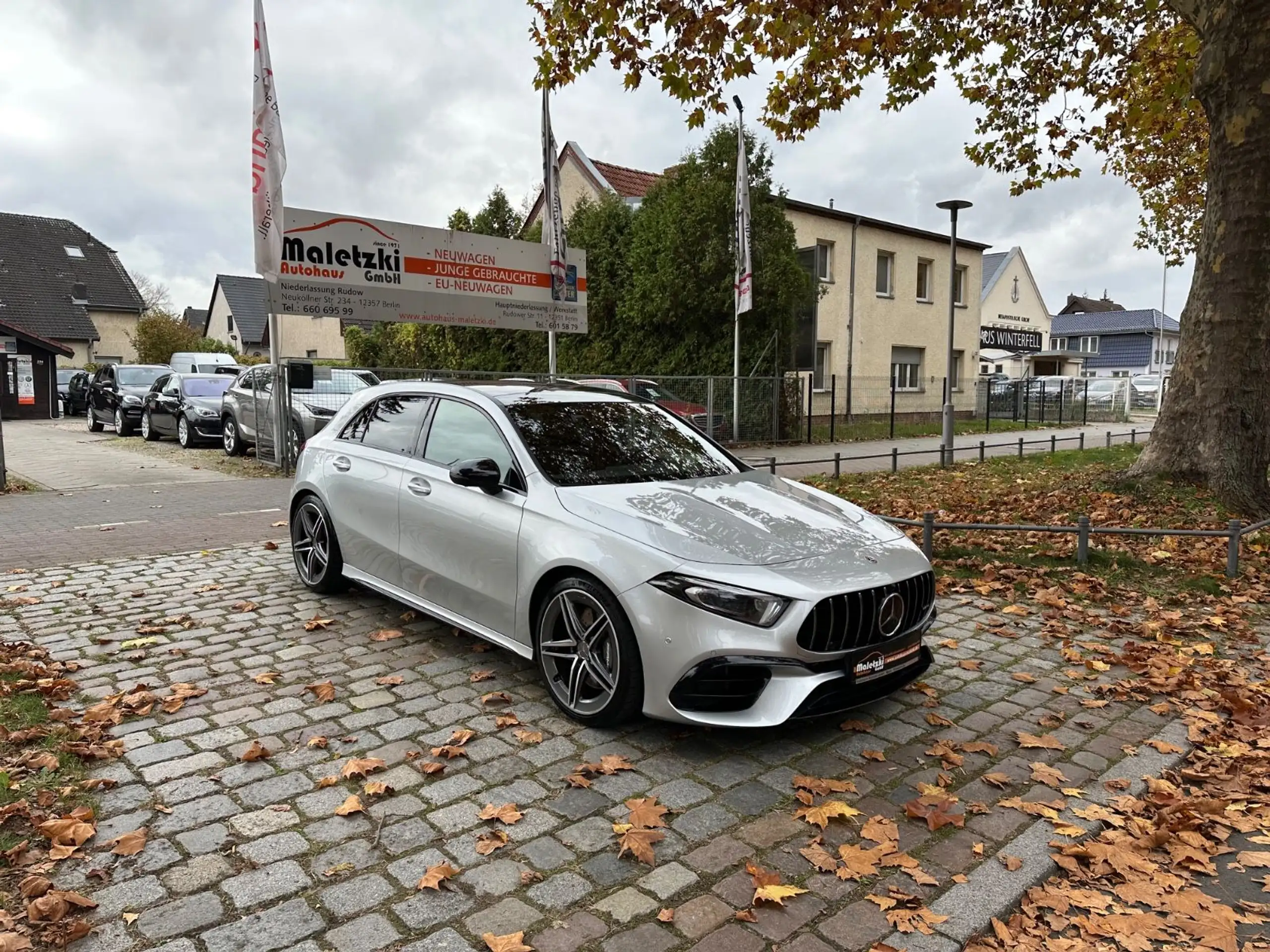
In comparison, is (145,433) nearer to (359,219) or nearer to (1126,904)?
(359,219)

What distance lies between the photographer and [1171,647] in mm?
5418

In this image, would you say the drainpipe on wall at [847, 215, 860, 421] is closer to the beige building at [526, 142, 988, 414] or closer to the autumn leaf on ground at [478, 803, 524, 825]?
the beige building at [526, 142, 988, 414]

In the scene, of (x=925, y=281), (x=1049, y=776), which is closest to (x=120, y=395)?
(x=1049, y=776)

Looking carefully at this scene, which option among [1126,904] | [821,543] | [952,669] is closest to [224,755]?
[821,543]

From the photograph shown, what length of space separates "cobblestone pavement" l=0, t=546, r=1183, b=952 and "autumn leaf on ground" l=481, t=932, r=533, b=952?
4 centimetres

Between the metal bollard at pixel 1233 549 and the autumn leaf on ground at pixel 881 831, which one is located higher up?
the metal bollard at pixel 1233 549

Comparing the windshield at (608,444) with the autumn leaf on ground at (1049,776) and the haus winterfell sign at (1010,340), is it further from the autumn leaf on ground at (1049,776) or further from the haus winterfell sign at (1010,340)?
the haus winterfell sign at (1010,340)

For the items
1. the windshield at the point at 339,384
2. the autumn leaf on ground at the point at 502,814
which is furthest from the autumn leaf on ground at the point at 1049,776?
the windshield at the point at 339,384

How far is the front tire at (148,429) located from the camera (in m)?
20.0

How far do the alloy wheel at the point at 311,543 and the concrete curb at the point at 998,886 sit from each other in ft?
15.2

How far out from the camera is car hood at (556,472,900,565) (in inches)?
153

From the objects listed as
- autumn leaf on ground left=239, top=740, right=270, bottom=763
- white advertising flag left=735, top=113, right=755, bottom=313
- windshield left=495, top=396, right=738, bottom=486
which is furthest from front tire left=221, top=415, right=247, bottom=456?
autumn leaf on ground left=239, top=740, right=270, bottom=763

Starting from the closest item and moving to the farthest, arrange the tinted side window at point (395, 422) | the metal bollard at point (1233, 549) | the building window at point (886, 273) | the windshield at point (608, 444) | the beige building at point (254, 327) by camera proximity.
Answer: the windshield at point (608, 444)
the tinted side window at point (395, 422)
the metal bollard at point (1233, 549)
the building window at point (886, 273)
the beige building at point (254, 327)

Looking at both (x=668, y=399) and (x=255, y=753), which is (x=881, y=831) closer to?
(x=255, y=753)
